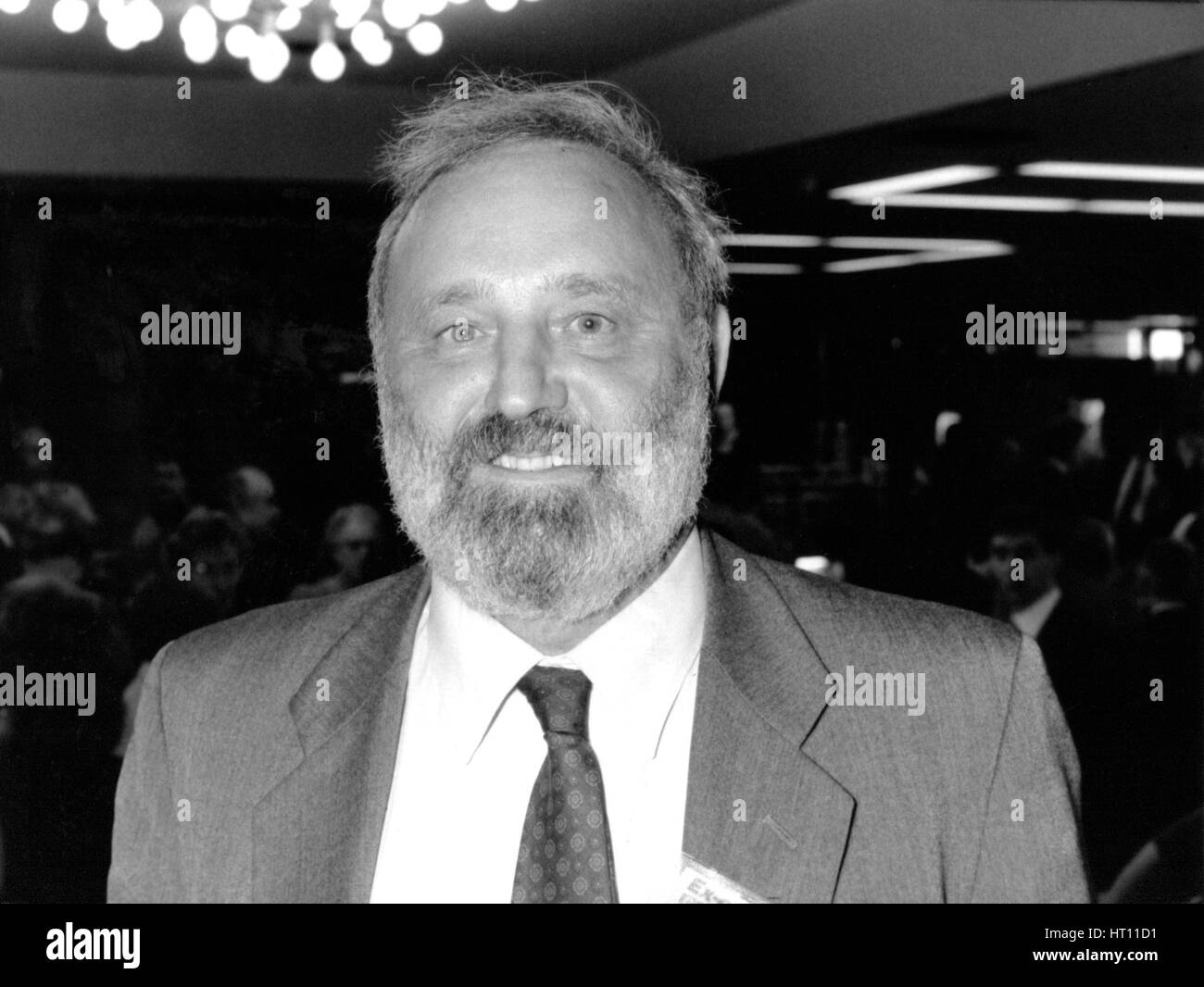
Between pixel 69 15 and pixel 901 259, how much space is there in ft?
5.81

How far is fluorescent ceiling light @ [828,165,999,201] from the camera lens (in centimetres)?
268

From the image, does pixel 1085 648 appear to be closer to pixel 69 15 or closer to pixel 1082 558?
pixel 1082 558

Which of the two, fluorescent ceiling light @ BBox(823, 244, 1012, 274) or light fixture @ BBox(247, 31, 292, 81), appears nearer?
light fixture @ BBox(247, 31, 292, 81)

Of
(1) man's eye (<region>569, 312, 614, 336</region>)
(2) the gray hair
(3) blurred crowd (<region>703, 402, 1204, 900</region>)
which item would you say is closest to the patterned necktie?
(1) man's eye (<region>569, 312, 614, 336</region>)

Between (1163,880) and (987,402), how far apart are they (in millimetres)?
1062

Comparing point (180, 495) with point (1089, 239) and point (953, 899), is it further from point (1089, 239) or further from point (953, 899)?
point (1089, 239)

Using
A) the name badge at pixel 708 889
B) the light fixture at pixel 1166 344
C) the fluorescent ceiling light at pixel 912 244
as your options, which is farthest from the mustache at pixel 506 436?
the light fixture at pixel 1166 344

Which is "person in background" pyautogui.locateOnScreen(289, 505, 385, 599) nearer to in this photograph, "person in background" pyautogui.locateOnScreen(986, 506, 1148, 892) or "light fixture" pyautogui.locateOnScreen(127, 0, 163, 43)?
"light fixture" pyautogui.locateOnScreen(127, 0, 163, 43)

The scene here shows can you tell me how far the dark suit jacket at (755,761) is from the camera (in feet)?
4.51

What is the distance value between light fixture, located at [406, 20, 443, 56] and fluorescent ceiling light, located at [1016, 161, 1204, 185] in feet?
4.81

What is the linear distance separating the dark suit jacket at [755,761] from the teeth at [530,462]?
0.27 m

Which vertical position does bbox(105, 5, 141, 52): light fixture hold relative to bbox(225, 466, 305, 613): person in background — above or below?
above

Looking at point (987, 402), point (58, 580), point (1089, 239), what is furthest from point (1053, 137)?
point (58, 580)

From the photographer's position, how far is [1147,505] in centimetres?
283
